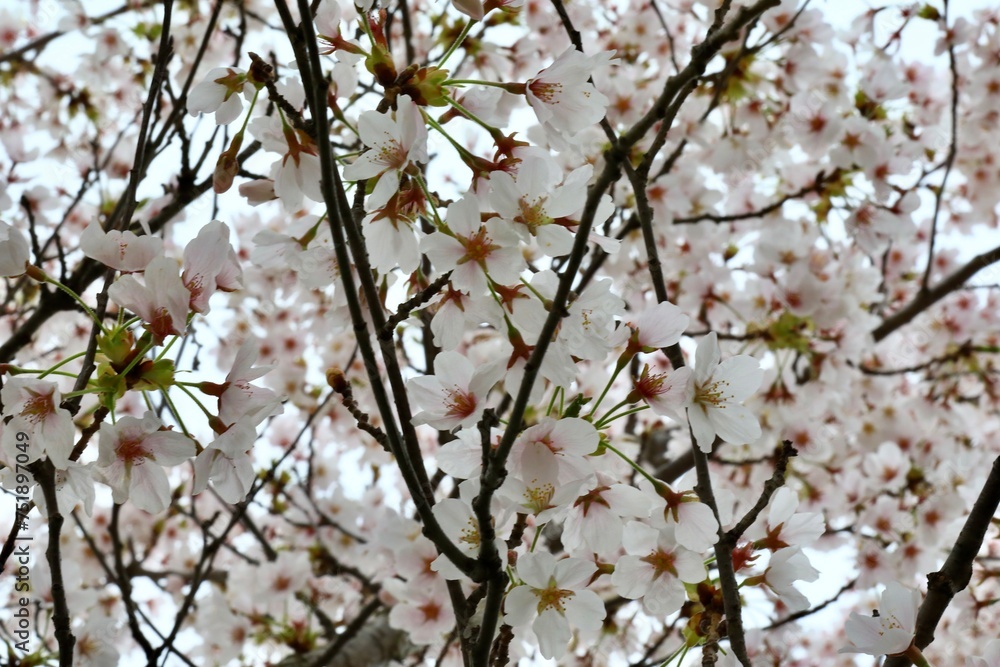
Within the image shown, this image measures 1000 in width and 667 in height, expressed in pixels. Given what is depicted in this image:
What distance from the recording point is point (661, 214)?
11.4 feet

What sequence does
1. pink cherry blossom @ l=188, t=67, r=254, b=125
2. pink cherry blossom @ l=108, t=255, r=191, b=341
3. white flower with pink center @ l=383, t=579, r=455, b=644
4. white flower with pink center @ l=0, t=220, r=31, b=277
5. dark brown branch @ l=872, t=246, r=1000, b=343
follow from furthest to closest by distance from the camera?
1. dark brown branch @ l=872, t=246, r=1000, b=343
2. white flower with pink center @ l=383, t=579, r=455, b=644
3. pink cherry blossom @ l=188, t=67, r=254, b=125
4. white flower with pink center @ l=0, t=220, r=31, b=277
5. pink cherry blossom @ l=108, t=255, r=191, b=341

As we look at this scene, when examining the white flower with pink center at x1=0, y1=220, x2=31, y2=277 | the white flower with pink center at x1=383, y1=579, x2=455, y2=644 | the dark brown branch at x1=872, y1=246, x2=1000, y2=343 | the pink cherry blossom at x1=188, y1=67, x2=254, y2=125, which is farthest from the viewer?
the dark brown branch at x1=872, y1=246, x2=1000, y2=343

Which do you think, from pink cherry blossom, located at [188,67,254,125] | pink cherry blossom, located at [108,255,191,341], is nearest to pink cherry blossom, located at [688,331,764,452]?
pink cherry blossom, located at [108,255,191,341]

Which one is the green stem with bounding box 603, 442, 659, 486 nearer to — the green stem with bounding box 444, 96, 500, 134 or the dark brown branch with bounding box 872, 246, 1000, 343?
the green stem with bounding box 444, 96, 500, 134

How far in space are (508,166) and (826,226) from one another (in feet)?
8.74

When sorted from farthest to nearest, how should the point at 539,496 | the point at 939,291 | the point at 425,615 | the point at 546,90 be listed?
the point at 939,291, the point at 425,615, the point at 546,90, the point at 539,496

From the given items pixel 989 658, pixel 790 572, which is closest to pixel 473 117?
pixel 790 572

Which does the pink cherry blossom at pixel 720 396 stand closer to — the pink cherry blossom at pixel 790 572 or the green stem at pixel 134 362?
the pink cherry blossom at pixel 790 572

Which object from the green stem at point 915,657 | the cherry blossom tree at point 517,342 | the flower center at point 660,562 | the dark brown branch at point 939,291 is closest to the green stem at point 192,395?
the cherry blossom tree at point 517,342

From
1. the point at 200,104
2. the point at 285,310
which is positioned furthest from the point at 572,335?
the point at 285,310

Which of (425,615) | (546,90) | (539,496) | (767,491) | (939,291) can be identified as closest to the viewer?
(539,496)

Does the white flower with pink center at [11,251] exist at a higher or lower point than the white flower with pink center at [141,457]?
higher

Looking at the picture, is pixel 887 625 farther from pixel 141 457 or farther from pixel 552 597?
pixel 141 457

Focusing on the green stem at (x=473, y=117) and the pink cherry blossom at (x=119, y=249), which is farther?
the green stem at (x=473, y=117)
